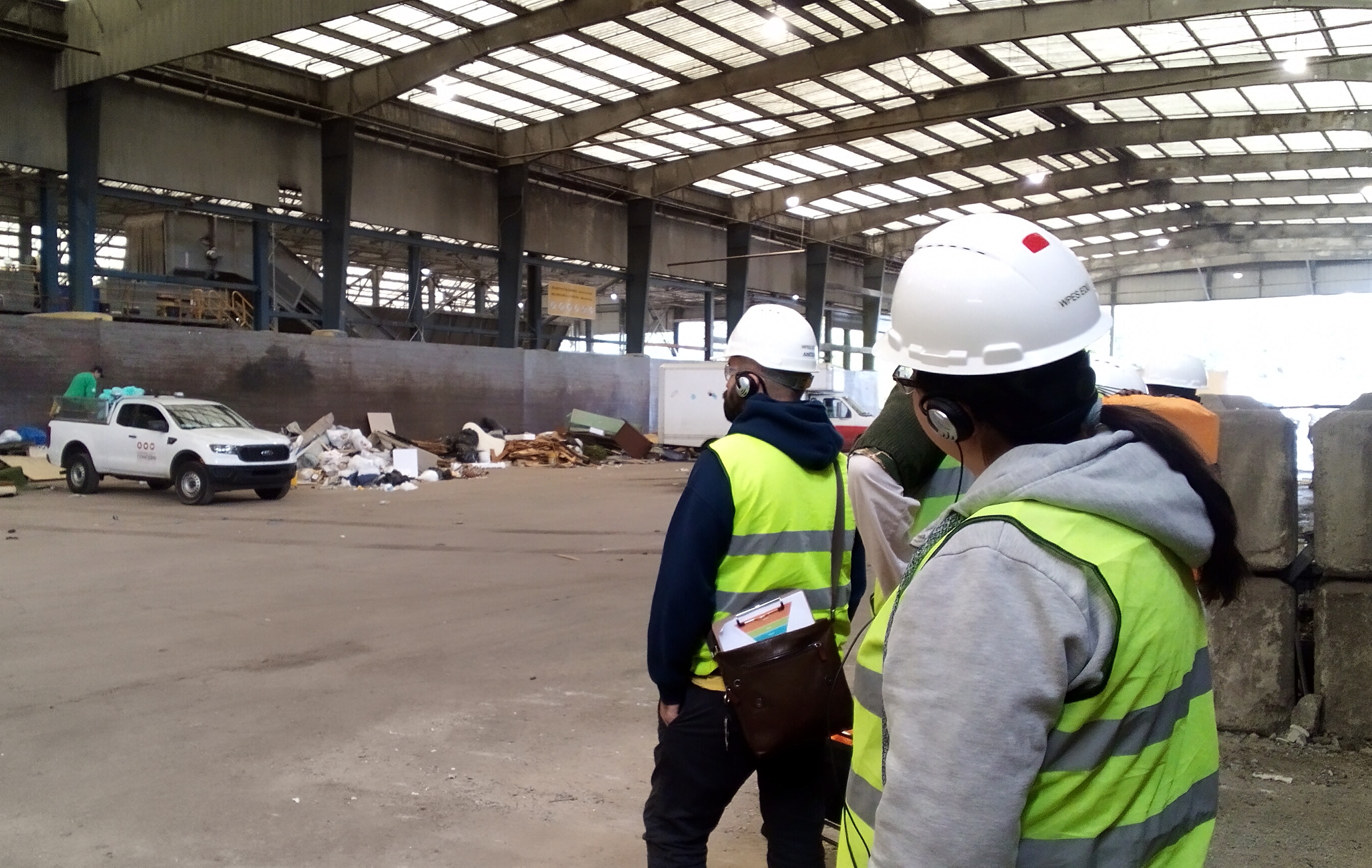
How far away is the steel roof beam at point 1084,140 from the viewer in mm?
22172

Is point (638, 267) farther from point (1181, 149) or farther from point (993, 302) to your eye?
point (993, 302)

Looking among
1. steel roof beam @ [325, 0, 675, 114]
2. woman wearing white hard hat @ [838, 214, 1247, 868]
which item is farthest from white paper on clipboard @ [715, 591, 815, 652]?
steel roof beam @ [325, 0, 675, 114]

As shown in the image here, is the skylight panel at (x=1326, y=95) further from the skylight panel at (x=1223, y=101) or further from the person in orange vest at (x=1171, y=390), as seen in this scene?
the person in orange vest at (x=1171, y=390)

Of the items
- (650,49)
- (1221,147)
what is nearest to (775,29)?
(650,49)

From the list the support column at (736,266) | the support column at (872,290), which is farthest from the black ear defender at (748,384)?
the support column at (872,290)

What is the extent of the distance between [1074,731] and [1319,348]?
146 feet

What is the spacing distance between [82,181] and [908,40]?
16.0m

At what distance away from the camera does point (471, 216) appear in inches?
1016

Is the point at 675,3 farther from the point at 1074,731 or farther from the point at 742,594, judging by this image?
the point at 1074,731

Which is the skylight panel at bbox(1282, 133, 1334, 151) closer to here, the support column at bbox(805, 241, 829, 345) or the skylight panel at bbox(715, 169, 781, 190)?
Result: the skylight panel at bbox(715, 169, 781, 190)

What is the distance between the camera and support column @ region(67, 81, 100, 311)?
18422 mm

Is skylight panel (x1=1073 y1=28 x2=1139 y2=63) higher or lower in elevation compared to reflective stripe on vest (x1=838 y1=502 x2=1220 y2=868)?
higher

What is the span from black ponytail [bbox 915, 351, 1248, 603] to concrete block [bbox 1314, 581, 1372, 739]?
13.8 feet

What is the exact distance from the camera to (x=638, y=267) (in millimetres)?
29484
